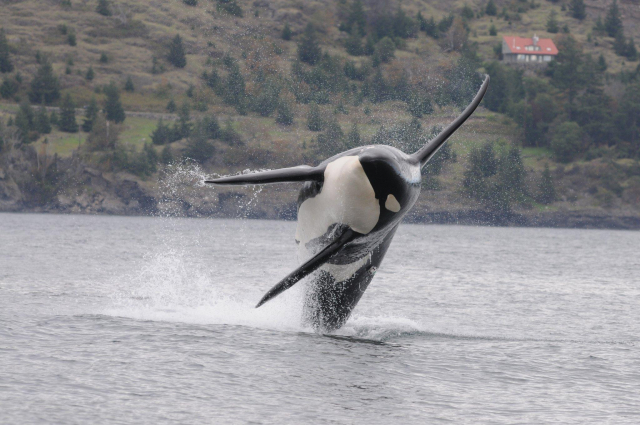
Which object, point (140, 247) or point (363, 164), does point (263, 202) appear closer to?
point (140, 247)

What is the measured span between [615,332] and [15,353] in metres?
22.3

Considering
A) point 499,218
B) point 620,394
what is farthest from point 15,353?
point 499,218

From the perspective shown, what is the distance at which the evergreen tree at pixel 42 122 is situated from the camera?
182m

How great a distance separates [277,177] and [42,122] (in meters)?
176

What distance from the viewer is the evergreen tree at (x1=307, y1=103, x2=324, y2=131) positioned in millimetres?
187625

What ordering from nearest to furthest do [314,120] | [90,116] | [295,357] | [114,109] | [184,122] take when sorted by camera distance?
[295,357], [184,122], [90,116], [314,120], [114,109]

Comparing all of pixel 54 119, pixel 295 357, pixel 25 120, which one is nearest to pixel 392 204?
pixel 295 357

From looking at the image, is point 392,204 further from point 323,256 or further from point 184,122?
point 184,122

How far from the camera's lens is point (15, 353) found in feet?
72.5

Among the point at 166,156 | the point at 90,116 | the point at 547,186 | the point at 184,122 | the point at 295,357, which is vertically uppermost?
the point at 295,357

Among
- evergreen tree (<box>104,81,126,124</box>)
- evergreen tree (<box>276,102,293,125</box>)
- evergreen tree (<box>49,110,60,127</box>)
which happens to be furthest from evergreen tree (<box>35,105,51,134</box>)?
evergreen tree (<box>276,102,293,125</box>)

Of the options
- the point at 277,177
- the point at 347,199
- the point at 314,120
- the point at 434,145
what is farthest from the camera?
the point at 314,120

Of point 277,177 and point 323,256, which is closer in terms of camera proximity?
point 277,177

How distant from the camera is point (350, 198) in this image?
17.5 m
